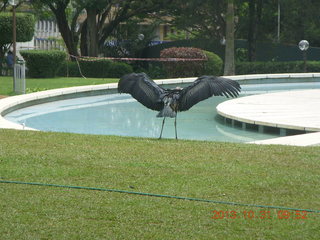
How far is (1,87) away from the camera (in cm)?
1764

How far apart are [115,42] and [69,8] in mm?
4486

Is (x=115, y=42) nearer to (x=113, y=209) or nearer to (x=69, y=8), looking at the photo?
(x=69, y=8)

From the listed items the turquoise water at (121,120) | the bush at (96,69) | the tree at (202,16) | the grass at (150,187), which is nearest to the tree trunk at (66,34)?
the bush at (96,69)

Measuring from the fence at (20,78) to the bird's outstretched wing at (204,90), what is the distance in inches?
332

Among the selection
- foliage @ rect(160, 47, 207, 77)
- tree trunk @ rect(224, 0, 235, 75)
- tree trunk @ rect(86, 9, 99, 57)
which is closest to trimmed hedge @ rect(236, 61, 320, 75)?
tree trunk @ rect(224, 0, 235, 75)

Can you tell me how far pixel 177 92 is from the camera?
8258mm

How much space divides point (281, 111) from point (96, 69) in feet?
40.5

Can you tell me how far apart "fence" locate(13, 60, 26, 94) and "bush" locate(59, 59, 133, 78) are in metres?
7.90

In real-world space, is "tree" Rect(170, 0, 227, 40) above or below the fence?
above

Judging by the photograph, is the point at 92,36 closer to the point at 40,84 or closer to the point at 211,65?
the point at 211,65

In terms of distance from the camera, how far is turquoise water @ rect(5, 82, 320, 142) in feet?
37.8
